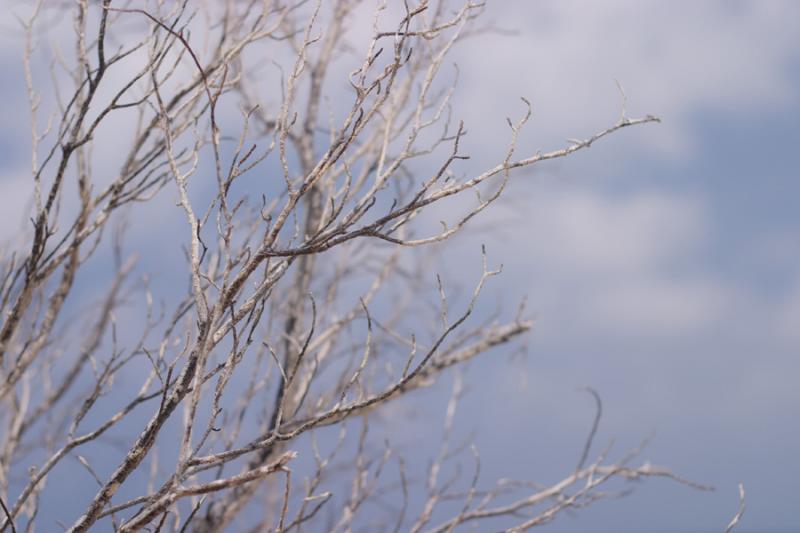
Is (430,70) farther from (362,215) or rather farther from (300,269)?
(300,269)

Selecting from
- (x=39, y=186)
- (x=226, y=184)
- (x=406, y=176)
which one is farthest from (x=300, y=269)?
(x=226, y=184)

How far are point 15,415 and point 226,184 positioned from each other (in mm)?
2988

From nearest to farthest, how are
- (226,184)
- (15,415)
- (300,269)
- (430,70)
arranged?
(226,184) → (430,70) → (15,415) → (300,269)

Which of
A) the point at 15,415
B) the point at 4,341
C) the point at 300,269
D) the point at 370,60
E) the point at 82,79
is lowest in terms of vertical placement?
the point at 370,60

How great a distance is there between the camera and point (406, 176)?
3.93 meters

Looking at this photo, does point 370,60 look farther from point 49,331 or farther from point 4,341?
point 49,331

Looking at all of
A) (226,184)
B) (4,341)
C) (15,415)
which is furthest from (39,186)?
(15,415)

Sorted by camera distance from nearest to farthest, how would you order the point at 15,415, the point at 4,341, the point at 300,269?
the point at 4,341 → the point at 15,415 → the point at 300,269

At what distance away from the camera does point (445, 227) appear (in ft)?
6.10

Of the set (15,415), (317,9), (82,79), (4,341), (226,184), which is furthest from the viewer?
(15,415)

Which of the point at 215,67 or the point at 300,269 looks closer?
the point at 215,67

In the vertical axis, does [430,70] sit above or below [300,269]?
below

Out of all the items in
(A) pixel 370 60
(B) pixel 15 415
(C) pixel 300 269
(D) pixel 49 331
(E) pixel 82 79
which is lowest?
(A) pixel 370 60

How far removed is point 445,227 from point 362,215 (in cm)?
19
